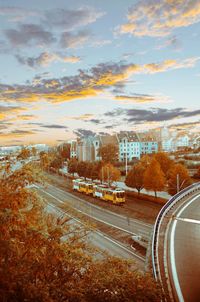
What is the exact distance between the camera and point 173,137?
402 feet

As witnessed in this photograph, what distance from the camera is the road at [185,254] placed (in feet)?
32.9

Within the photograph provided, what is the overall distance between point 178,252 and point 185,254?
29 centimetres

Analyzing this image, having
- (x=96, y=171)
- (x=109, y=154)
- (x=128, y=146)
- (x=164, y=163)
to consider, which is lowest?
(x=96, y=171)

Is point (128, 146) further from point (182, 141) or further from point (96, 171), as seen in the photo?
point (182, 141)

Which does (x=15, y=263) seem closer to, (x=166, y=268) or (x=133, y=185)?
(x=166, y=268)

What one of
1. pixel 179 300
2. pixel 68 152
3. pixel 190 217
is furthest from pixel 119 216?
pixel 68 152

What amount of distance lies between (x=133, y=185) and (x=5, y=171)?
1216 inches

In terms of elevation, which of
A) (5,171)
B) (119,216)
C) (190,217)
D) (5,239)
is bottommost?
(119,216)

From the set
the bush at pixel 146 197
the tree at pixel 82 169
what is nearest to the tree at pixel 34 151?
the bush at pixel 146 197

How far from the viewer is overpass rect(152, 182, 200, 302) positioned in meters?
10.0

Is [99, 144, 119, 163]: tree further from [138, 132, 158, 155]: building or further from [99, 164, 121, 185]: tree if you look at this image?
[138, 132, 158, 155]: building

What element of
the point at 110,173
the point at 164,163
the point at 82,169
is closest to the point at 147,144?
the point at 82,169

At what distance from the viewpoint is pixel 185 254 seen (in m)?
13.0

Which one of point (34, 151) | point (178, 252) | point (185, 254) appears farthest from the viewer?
point (178, 252)
